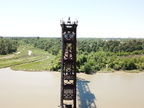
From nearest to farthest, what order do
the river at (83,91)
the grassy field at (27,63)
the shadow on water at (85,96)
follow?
the shadow on water at (85,96)
the river at (83,91)
the grassy field at (27,63)

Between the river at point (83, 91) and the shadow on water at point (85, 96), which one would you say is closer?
the shadow on water at point (85, 96)

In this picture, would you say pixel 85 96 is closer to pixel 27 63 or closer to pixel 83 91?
pixel 83 91

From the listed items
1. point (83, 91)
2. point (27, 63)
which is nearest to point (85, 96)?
point (83, 91)

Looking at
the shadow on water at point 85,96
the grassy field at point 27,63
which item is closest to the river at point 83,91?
the shadow on water at point 85,96

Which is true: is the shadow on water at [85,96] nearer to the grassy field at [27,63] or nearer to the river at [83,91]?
the river at [83,91]

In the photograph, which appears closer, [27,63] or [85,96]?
[85,96]

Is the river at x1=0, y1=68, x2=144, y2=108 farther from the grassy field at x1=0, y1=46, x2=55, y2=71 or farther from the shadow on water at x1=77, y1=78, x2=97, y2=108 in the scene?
the grassy field at x1=0, y1=46, x2=55, y2=71

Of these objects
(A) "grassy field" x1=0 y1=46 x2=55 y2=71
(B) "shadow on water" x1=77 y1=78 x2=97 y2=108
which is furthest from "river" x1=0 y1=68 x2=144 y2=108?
(A) "grassy field" x1=0 y1=46 x2=55 y2=71
